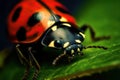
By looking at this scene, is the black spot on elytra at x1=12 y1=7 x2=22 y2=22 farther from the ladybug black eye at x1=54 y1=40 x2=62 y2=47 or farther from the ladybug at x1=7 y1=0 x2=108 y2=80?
the ladybug black eye at x1=54 y1=40 x2=62 y2=47

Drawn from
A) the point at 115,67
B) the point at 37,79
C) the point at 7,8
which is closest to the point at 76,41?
the point at 37,79

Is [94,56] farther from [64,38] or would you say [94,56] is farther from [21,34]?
[21,34]

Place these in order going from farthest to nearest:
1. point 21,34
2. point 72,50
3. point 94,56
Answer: point 21,34 < point 72,50 < point 94,56

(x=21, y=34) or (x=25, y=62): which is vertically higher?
(x=21, y=34)

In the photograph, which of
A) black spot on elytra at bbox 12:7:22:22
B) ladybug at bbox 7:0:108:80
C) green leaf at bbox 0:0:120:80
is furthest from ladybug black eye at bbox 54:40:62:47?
black spot on elytra at bbox 12:7:22:22

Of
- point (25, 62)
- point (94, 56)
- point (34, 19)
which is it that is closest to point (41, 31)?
point (34, 19)

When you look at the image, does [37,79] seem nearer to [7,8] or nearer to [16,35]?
[16,35]

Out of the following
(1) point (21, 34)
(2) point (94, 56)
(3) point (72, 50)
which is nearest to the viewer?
(2) point (94, 56)

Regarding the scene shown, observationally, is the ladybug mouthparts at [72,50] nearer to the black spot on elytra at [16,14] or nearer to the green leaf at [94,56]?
the green leaf at [94,56]
